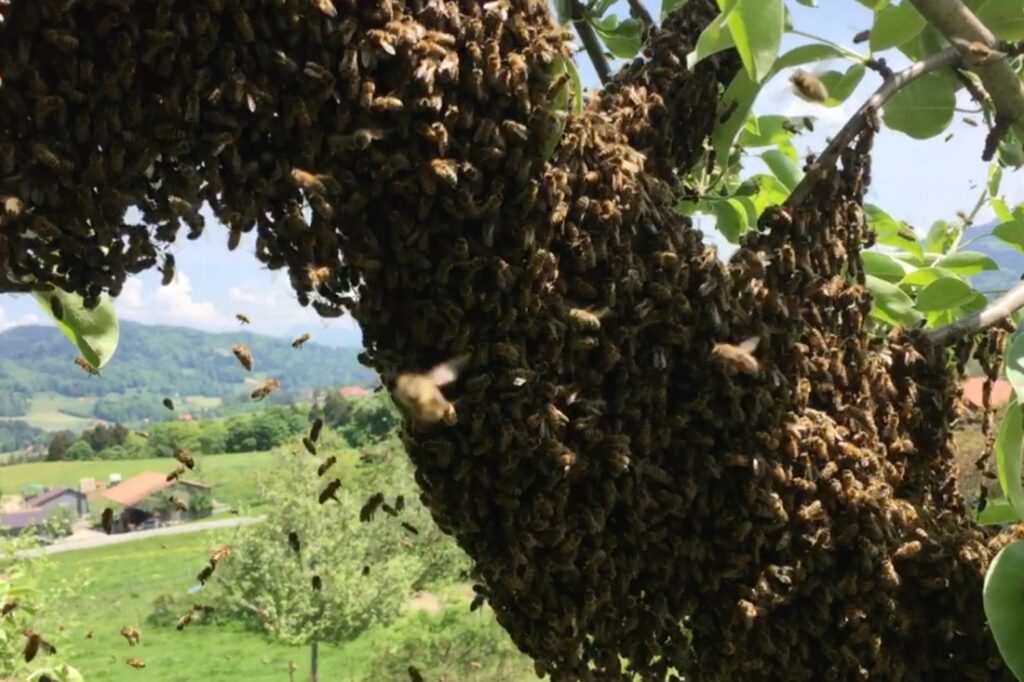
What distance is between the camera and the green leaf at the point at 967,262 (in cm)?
236

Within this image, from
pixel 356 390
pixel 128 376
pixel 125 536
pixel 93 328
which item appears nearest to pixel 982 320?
pixel 93 328

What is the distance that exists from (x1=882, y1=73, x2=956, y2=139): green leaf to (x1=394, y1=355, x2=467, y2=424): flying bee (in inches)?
47.2

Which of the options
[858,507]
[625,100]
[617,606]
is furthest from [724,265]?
[617,606]

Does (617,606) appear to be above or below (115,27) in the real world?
below

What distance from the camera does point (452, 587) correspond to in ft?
109

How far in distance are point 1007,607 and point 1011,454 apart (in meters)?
0.28

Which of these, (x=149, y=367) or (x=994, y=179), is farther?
(x=149, y=367)

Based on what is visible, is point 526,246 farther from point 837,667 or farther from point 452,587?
point 452,587

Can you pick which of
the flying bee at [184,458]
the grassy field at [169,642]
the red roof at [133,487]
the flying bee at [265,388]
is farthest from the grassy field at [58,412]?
the flying bee at [184,458]

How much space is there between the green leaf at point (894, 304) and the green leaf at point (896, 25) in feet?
1.82

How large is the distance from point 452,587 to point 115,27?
1321 inches

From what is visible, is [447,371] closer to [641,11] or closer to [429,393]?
[429,393]

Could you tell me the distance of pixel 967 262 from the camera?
7.80ft

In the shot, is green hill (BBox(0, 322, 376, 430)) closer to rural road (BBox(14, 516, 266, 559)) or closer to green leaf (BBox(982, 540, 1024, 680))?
rural road (BBox(14, 516, 266, 559))
